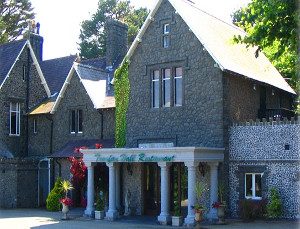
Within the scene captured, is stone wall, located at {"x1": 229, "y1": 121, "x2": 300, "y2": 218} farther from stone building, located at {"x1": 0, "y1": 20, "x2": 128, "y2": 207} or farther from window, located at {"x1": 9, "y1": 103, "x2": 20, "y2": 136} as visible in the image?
window, located at {"x1": 9, "y1": 103, "x2": 20, "y2": 136}

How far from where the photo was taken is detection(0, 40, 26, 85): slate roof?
3509 centimetres

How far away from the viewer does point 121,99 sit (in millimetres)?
28578

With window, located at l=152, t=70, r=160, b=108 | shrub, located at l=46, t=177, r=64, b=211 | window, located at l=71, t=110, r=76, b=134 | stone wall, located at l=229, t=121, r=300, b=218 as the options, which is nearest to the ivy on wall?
window, located at l=152, t=70, r=160, b=108

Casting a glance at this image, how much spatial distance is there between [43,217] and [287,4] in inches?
616

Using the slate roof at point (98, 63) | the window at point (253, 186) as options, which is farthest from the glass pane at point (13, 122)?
the window at point (253, 186)

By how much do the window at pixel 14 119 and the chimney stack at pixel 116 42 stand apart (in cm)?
693

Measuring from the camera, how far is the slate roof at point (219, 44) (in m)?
25.3

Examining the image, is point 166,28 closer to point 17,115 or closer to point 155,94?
point 155,94

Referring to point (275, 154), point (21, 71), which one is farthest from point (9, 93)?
point (275, 154)

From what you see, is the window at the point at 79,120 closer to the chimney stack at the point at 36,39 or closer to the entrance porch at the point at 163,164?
the entrance porch at the point at 163,164

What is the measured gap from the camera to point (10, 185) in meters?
31.8

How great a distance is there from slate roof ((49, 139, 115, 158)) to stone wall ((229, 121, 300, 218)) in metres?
8.05

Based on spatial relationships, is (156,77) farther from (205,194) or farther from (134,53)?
(205,194)

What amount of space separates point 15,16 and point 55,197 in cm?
3202
